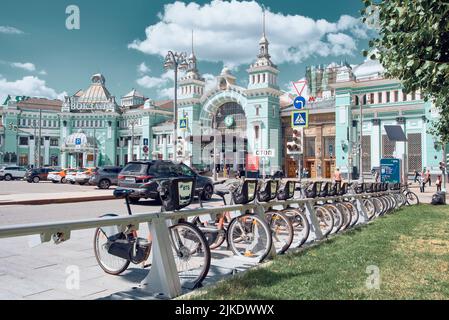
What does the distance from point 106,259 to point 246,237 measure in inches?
87.3

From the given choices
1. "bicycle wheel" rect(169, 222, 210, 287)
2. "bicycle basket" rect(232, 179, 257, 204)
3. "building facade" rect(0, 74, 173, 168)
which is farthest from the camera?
"building facade" rect(0, 74, 173, 168)

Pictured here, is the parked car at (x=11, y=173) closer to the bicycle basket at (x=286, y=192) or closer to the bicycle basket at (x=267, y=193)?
A: the bicycle basket at (x=286, y=192)

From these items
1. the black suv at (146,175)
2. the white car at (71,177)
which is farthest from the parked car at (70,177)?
the black suv at (146,175)

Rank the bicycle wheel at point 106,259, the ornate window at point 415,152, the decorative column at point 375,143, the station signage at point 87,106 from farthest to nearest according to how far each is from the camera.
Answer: the station signage at point 87,106 < the decorative column at point 375,143 < the ornate window at point 415,152 < the bicycle wheel at point 106,259

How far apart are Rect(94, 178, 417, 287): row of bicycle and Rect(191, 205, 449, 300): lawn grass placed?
1.42ft

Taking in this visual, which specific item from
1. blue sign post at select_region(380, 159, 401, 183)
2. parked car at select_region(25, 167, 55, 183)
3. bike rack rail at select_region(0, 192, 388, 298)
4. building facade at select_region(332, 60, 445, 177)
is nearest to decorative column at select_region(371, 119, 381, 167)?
building facade at select_region(332, 60, 445, 177)

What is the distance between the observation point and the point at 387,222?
11.5m

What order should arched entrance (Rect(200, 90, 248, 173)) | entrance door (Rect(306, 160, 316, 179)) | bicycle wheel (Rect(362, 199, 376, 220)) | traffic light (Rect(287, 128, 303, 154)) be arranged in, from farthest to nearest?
arched entrance (Rect(200, 90, 248, 173)) → entrance door (Rect(306, 160, 316, 179)) → bicycle wheel (Rect(362, 199, 376, 220)) → traffic light (Rect(287, 128, 303, 154))

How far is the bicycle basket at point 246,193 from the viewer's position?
6.54 metres

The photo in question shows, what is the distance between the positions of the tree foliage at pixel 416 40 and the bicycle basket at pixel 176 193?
3.69m

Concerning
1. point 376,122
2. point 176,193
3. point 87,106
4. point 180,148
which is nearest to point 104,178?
point 180,148

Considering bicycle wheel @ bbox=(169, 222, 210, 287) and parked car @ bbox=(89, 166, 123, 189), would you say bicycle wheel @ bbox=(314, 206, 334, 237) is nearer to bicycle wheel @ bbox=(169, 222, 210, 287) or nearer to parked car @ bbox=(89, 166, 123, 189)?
bicycle wheel @ bbox=(169, 222, 210, 287)

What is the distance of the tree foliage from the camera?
5.65 m
